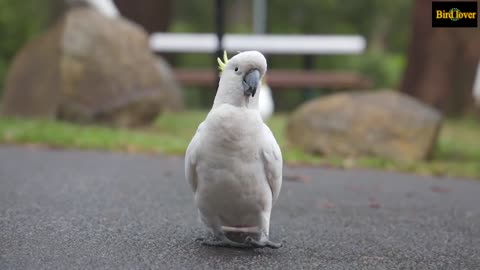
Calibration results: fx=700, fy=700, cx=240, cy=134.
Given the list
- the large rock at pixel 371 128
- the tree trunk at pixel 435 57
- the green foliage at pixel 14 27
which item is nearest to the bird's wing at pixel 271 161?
the large rock at pixel 371 128

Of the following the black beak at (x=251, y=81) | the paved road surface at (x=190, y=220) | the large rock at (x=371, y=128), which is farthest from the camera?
the large rock at (x=371, y=128)

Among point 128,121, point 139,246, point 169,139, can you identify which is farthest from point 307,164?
point 139,246

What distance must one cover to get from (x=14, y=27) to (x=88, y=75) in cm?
767

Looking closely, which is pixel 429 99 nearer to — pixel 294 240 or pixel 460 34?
pixel 460 34

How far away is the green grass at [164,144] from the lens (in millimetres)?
7852

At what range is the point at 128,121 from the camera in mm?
9750

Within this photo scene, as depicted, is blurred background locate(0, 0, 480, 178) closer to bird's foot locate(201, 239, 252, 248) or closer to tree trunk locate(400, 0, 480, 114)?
tree trunk locate(400, 0, 480, 114)

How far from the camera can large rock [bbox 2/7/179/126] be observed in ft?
30.9

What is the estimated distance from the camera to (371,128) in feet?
27.1

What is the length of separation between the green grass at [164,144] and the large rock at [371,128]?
18 centimetres

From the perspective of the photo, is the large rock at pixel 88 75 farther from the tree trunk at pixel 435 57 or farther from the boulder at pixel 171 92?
the tree trunk at pixel 435 57

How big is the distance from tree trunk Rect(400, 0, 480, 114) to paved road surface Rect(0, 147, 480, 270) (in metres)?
4.17

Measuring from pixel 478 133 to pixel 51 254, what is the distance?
8.25 metres


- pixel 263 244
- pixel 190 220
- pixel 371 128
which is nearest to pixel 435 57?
pixel 371 128
